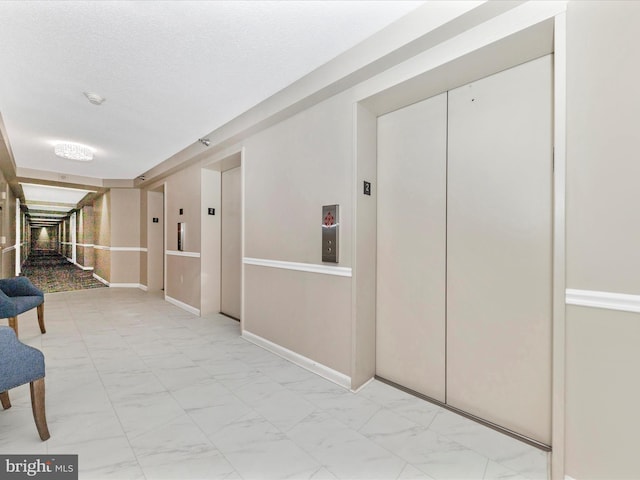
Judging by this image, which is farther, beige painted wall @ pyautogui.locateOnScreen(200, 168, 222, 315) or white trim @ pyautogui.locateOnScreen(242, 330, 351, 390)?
beige painted wall @ pyautogui.locateOnScreen(200, 168, 222, 315)

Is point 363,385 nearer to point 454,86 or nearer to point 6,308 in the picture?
point 454,86

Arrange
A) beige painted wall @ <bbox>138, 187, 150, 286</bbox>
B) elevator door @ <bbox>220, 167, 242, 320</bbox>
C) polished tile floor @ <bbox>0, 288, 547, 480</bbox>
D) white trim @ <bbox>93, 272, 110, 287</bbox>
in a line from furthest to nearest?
1. white trim @ <bbox>93, 272, 110, 287</bbox>
2. beige painted wall @ <bbox>138, 187, 150, 286</bbox>
3. elevator door @ <bbox>220, 167, 242, 320</bbox>
4. polished tile floor @ <bbox>0, 288, 547, 480</bbox>

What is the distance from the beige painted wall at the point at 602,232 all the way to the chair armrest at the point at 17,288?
5.41 meters

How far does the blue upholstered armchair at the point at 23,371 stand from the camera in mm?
1743

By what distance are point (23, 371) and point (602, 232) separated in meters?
3.30

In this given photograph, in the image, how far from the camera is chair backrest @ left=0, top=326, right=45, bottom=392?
1734mm

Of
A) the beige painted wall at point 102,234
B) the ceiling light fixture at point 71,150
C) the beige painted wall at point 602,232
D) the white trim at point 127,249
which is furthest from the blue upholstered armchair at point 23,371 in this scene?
the beige painted wall at point 102,234

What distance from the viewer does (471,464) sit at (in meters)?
1.75

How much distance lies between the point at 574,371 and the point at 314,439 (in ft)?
5.05

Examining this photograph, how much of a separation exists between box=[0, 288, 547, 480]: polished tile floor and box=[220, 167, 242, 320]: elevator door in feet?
5.13

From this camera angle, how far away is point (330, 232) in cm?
273

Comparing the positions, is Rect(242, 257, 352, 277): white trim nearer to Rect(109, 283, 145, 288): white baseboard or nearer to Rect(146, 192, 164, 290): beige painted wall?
Rect(146, 192, 164, 290): beige painted wall

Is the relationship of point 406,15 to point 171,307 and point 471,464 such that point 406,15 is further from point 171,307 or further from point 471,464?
point 171,307
